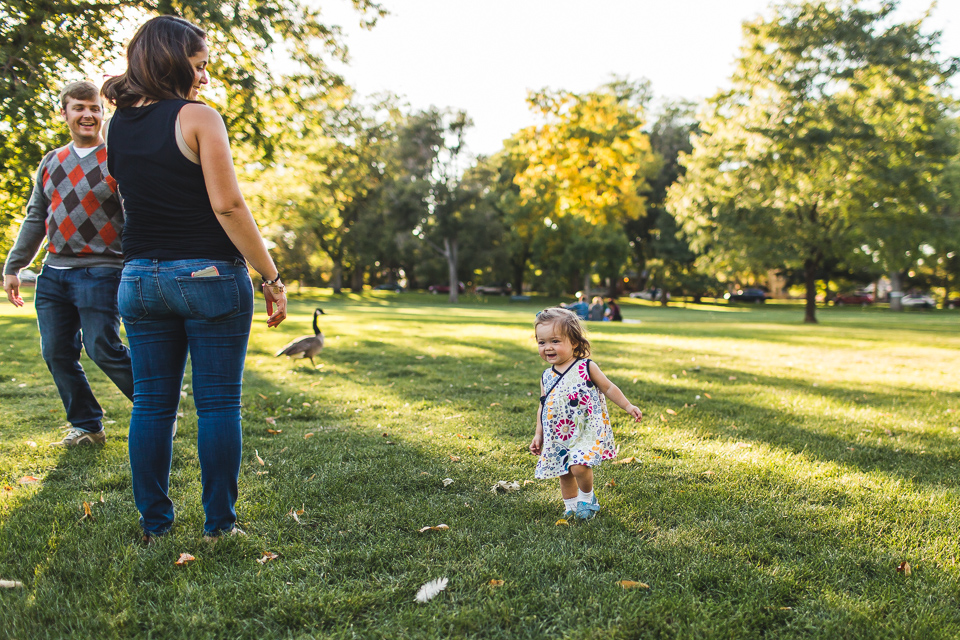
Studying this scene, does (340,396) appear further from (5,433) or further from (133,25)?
(133,25)

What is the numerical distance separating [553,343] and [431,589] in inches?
54.9

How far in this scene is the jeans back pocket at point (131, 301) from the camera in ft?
8.33

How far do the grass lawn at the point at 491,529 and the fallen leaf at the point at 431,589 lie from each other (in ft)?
0.12

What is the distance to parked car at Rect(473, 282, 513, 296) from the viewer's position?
227 ft

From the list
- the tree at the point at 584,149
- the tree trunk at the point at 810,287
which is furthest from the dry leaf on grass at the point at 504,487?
the tree trunk at the point at 810,287

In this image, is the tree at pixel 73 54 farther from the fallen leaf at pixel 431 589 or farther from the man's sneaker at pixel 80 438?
the fallen leaf at pixel 431 589

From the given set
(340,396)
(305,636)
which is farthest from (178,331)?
(340,396)

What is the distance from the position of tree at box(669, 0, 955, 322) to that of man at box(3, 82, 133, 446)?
71.2 ft

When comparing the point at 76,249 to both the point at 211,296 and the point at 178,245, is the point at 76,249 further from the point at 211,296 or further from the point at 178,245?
the point at 211,296

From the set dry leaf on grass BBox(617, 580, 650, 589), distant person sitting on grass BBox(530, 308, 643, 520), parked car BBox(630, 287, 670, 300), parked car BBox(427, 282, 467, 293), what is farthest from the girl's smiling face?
parked car BBox(427, 282, 467, 293)

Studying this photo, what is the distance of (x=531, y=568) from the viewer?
2.70m

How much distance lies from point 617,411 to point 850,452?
190 centimetres

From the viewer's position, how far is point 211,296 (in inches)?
100

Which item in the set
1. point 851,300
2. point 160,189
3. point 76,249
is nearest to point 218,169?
point 160,189
